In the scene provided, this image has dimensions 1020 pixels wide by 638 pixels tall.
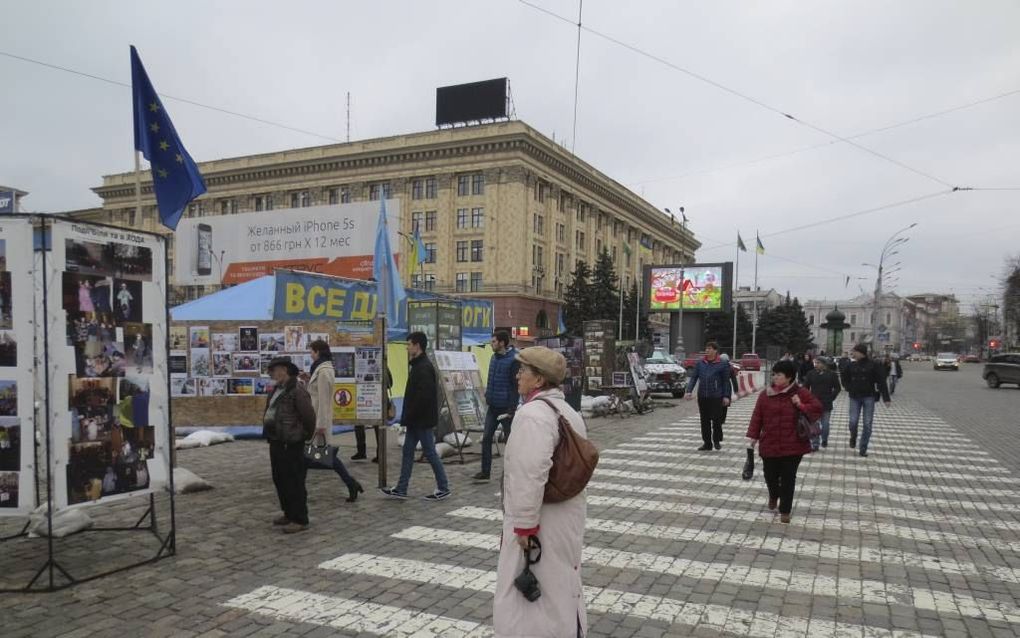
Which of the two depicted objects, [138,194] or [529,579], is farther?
[138,194]

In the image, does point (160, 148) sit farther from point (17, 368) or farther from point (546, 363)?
point (546, 363)

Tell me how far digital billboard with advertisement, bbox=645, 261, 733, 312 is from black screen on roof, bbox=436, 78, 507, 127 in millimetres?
25629

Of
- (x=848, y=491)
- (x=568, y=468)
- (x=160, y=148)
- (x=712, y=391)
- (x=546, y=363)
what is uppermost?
(x=160, y=148)

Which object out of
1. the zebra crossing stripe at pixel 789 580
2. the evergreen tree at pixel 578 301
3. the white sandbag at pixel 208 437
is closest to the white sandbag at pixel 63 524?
the zebra crossing stripe at pixel 789 580

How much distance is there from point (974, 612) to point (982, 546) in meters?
2.03

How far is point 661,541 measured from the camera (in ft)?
20.2

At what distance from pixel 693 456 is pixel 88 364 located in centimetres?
906

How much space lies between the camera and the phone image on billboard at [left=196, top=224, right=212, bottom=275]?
19.0 meters

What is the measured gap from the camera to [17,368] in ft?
15.7

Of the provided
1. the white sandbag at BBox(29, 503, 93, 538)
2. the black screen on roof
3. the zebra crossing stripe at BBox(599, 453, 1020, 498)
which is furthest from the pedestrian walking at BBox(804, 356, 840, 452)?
the black screen on roof

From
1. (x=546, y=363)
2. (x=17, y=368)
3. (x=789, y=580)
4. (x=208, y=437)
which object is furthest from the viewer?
(x=208, y=437)

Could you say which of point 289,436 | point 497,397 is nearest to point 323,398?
point 289,436

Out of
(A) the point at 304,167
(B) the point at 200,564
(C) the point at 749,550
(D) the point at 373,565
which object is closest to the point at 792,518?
(C) the point at 749,550

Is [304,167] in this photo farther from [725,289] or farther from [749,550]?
[749,550]
